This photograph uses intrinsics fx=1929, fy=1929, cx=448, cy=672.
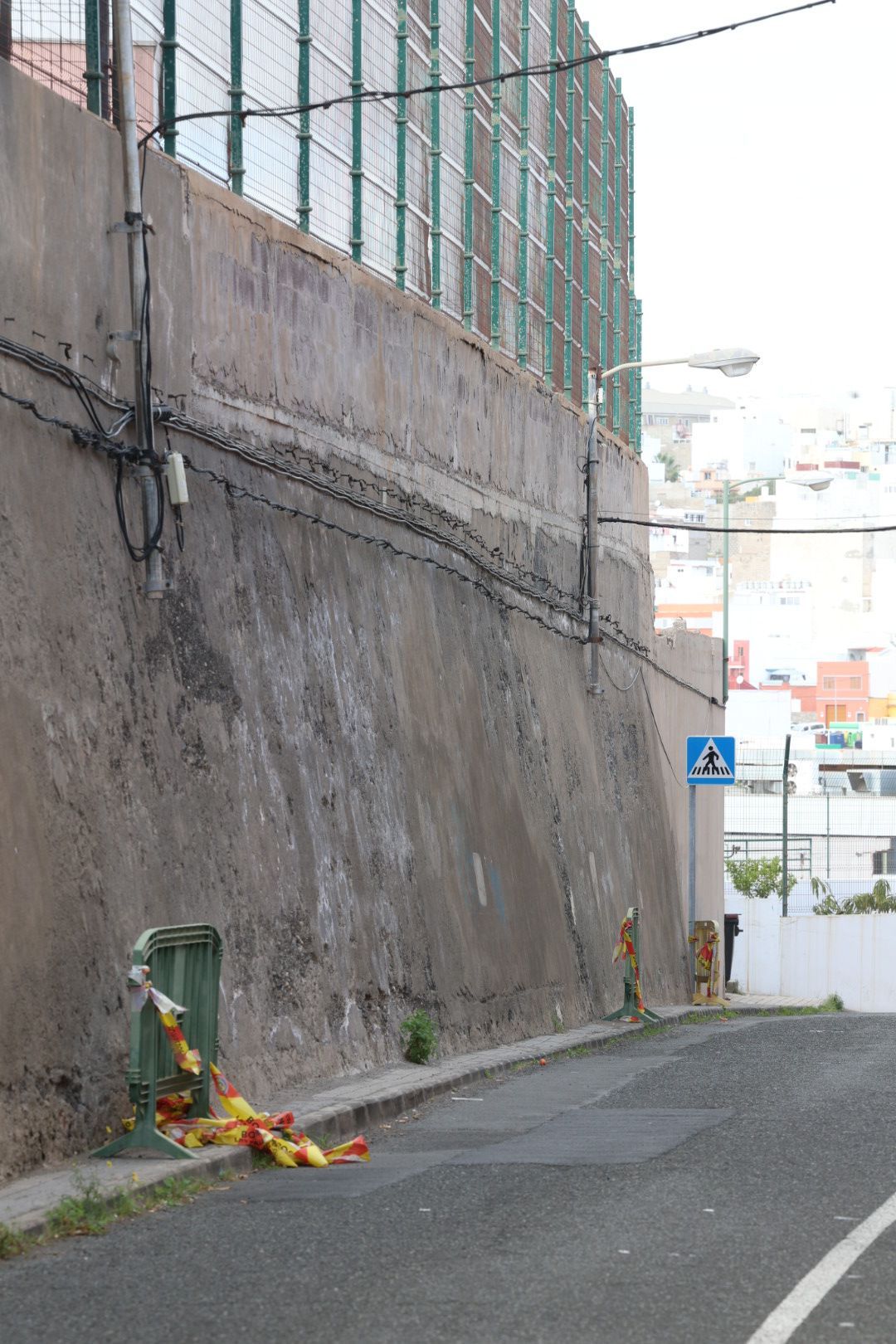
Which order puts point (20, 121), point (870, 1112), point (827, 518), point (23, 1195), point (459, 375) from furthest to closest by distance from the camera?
point (827, 518)
point (459, 375)
point (870, 1112)
point (20, 121)
point (23, 1195)

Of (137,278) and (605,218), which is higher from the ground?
(605,218)

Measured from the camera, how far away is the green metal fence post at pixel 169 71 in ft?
42.2

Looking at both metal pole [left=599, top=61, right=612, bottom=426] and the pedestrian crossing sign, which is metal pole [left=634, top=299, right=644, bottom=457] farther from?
the pedestrian crossing sign

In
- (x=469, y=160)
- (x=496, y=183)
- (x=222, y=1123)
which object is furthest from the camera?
(x=496, y=183)

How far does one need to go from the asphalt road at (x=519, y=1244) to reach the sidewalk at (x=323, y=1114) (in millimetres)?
187

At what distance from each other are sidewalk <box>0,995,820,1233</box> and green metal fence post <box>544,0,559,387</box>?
8.71 metres

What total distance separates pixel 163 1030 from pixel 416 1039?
470 centimetres

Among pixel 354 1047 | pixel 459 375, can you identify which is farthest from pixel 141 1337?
pixel 459 375

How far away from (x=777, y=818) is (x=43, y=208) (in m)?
56.3

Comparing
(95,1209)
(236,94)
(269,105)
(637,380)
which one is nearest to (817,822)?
(637,380)

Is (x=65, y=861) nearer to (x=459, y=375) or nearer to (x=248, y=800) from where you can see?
(x=248, y=800)

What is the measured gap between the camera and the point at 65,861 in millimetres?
9133

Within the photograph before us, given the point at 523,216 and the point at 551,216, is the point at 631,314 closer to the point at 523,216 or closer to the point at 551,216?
the point at 551,216

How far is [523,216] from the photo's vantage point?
21.8 meters
